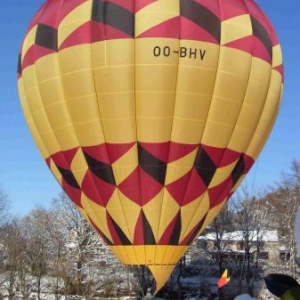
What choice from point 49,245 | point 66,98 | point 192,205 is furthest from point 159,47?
point 49,245

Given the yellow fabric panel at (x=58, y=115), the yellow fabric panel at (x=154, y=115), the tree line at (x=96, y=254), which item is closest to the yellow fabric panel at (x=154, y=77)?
the yellow fabric panel at (x=154, y=115)

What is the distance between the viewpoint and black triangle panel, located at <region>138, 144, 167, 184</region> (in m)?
11.2

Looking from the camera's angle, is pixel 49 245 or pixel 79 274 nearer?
pixel 79 274

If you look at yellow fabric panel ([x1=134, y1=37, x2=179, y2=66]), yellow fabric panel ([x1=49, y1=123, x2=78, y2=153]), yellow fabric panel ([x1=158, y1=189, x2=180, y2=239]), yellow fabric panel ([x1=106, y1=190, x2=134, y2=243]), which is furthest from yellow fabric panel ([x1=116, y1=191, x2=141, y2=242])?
yellow fabric panel ([x1=134, y1=37, x2=179, y2=66])

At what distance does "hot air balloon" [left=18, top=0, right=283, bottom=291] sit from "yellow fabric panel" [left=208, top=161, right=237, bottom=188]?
0.03 meters

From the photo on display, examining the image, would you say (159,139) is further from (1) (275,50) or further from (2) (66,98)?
(1) (275,50)

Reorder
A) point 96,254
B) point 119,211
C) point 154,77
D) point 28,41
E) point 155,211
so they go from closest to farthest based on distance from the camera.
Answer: point 154,77 → point 155,211 → point 119,211 → point 28,41 → point 96,254

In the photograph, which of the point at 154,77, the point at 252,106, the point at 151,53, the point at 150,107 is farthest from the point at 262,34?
the point at 150,107

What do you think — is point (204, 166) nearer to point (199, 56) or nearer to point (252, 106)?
point (252, 106)

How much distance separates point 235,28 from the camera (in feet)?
38.4

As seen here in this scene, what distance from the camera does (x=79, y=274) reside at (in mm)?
31344

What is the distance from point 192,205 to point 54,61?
4.52 meters

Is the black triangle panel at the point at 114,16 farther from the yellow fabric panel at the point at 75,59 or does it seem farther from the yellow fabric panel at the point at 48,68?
the yellow fabric panel at the point at 48,68

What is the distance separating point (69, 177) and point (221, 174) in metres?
3.61
